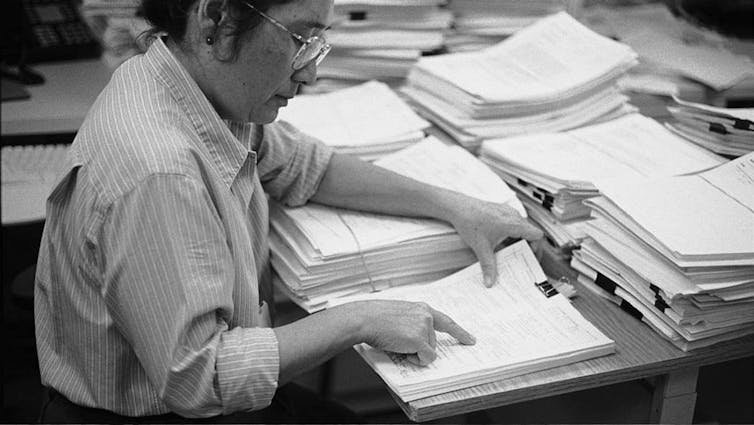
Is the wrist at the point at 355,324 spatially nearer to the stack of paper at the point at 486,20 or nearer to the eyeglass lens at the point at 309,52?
the eyeglass lens at the point at 309,52

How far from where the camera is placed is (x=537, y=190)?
5.20 ft

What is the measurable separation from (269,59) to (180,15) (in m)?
0.13

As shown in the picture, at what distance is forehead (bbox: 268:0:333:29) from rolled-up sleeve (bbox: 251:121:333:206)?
0.39 meters

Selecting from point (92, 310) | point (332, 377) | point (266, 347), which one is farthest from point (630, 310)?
point (332, 377)

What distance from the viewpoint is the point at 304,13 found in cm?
118

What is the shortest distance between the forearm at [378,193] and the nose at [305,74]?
310mm

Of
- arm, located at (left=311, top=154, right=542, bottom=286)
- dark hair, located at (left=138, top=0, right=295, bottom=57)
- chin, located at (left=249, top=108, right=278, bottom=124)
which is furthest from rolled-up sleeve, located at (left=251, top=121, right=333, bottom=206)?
dark hair, located at (left=138, top=0, right=295, bottom=57)

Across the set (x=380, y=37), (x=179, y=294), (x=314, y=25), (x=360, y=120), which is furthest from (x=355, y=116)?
(x=179, y=294)

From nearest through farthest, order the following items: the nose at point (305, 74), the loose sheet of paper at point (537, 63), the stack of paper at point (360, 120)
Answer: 1. the nose at point (305, 74)
2. the stack of paper at point (360, 120)
3. the loose sheet of paper at point (537, 63)

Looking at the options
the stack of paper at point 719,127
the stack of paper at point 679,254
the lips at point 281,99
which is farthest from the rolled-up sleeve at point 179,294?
the stack of paper at point 719,127

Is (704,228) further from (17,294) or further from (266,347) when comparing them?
(17,294)

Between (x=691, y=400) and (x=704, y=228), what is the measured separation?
0.84 feet

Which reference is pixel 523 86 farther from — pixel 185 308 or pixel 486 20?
pixel 185 308

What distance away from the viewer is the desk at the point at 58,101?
6.88 feet
